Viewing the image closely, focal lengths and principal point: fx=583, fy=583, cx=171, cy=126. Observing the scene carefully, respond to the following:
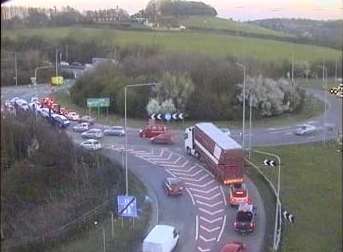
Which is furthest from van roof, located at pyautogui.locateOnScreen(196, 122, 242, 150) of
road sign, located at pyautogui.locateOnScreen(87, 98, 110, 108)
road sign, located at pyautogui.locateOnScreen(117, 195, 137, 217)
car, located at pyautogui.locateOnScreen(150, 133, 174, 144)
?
road sign, located at pyautogui.locateOnScreen(117, 195, 137, 217)

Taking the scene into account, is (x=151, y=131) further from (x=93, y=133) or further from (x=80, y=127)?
(x=80, y=127)

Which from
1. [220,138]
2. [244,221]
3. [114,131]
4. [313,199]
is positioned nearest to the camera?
[244,221]

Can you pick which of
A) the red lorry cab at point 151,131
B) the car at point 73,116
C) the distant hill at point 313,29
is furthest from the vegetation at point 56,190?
the distant hill at point 313,29

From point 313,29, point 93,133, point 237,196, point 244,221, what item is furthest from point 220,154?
point 313,29

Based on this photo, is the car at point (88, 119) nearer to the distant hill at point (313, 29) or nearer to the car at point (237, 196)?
the car at point (237, 196)

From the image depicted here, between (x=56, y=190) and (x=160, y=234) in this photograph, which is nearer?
(x=160, y=234)

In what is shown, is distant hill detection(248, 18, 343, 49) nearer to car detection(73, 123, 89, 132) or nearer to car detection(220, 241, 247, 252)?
car detection(220, 241, 247, 252)
